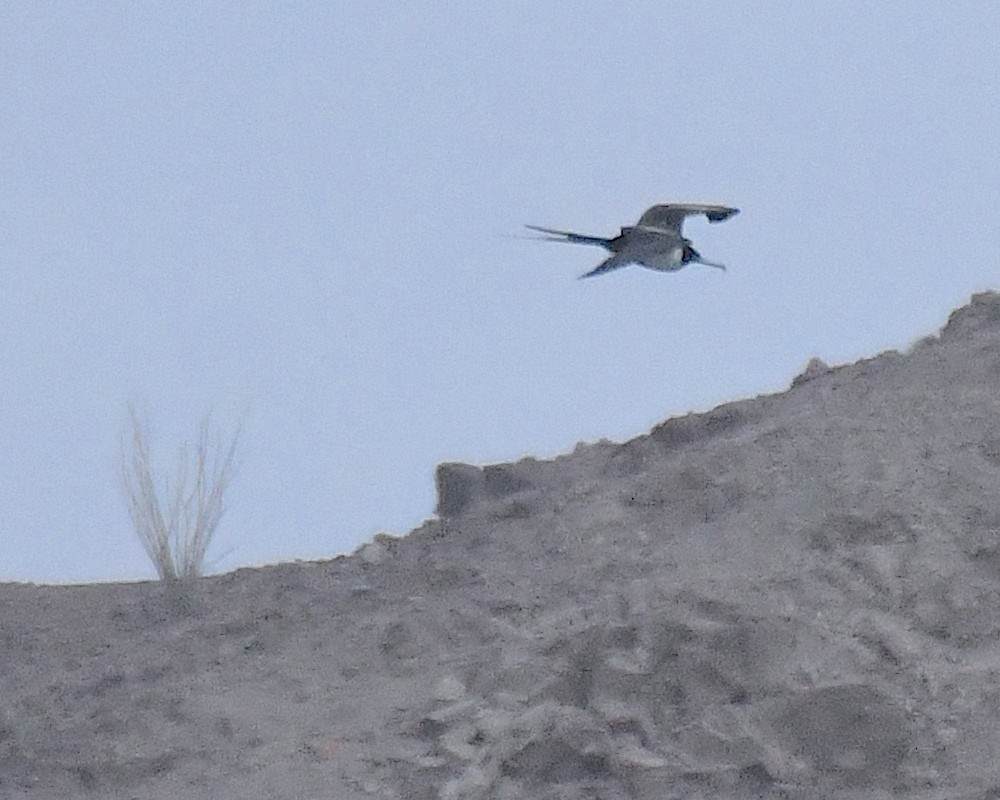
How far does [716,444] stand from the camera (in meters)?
11.1

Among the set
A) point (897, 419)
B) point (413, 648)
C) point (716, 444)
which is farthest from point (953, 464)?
point (413, 648)

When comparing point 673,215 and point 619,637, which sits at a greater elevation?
point 673,215

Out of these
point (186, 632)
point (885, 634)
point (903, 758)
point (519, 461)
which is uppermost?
point (519, 461)

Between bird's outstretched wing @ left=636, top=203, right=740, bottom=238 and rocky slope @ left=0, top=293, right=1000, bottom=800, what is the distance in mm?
1259

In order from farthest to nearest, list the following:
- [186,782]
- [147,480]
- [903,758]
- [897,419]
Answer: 1. [147,480]
2. [897,419]
3. [186,782]
4. [903,758]

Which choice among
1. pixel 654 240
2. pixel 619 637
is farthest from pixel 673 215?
pixel 619 637

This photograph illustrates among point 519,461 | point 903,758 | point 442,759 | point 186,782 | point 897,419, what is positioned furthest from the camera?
point 519,461

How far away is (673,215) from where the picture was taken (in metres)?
10.7

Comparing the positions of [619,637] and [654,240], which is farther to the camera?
[654,240]

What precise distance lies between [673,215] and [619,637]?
2815 mm

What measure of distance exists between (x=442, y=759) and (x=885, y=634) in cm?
206

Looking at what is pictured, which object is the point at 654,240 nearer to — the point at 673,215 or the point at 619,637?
the point at 673,215

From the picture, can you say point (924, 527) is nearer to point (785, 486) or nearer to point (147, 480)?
point (785, 486)

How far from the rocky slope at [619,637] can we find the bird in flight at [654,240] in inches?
44.1
